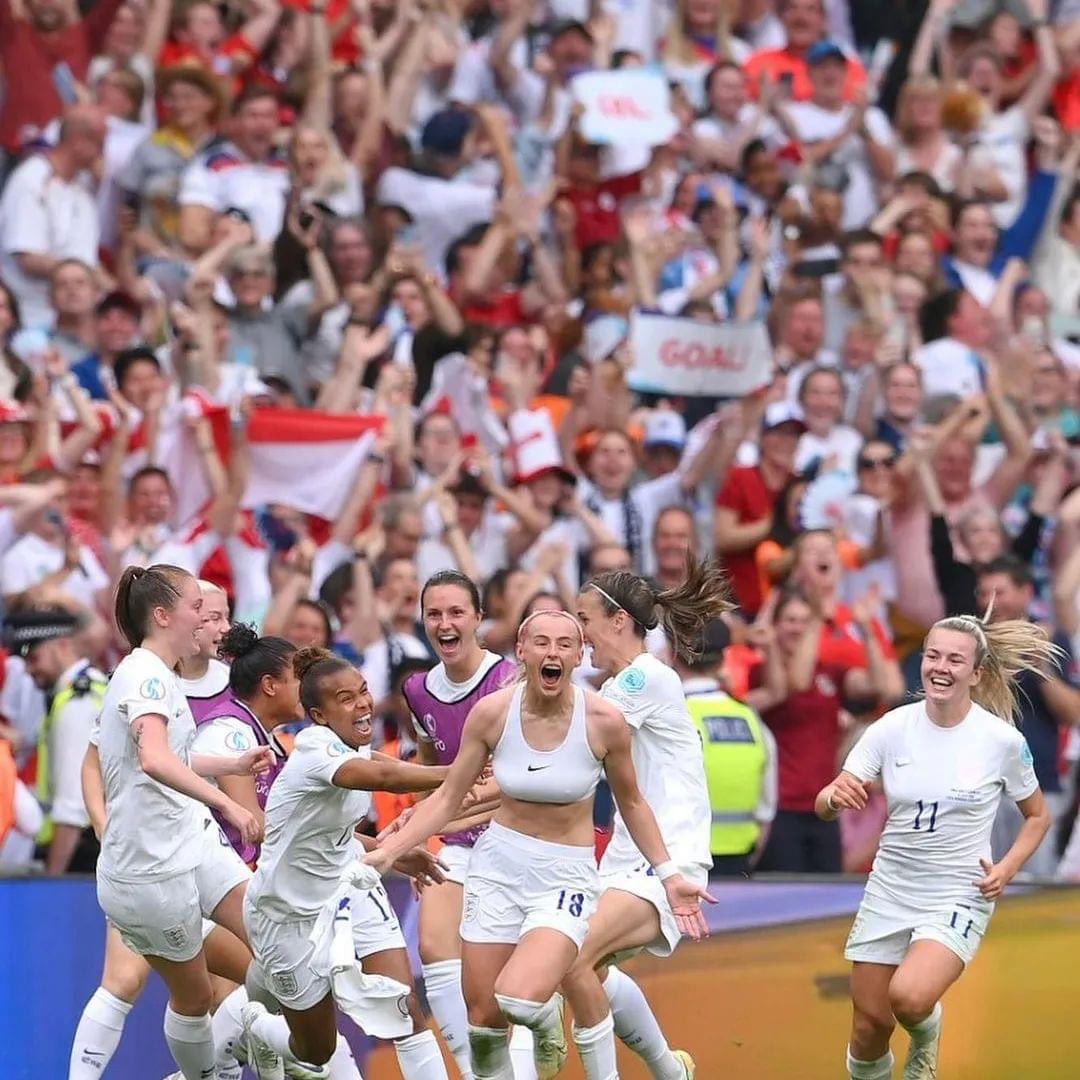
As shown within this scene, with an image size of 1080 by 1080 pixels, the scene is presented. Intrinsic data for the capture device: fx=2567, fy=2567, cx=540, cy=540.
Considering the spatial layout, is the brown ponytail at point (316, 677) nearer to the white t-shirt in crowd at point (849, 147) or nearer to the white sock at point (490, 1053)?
the white sock at point (490, 1053)

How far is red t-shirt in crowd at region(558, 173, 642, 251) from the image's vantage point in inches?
665

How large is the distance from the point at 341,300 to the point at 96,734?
232 inches

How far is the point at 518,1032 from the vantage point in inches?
398

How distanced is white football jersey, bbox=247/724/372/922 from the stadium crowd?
2.31m

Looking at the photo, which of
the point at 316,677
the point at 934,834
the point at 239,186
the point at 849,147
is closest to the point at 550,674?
the point at 316,677

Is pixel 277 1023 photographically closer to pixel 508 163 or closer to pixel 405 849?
pixel 405 849

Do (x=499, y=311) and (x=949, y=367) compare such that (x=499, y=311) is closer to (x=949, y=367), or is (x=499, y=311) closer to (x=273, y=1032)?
(x=949, y=367)

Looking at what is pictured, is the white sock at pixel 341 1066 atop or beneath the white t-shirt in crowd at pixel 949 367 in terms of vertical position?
beneath

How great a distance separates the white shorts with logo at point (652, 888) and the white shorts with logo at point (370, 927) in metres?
0.83

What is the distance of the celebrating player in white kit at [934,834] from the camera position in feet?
32.3

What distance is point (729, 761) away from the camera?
38.7ft

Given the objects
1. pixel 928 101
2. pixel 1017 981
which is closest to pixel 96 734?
pixel 1017 981

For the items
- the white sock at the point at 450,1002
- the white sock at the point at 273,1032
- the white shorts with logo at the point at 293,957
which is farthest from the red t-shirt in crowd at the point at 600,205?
the white shorts with logo at the point at 293,957

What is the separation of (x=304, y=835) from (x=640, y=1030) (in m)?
1.78
